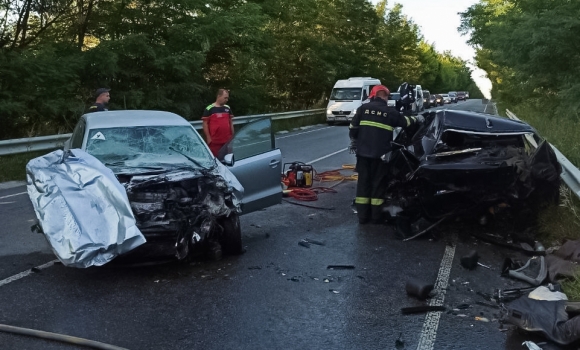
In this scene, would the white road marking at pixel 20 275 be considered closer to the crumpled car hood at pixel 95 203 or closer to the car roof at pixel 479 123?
the crumpled car hood at pixel 95 203

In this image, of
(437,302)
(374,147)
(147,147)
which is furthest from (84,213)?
(374,147)

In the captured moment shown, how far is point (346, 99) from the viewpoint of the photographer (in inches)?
1271

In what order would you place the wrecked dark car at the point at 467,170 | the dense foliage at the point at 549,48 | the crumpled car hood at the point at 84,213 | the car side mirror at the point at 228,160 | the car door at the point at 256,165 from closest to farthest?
the crumpled car hood at the point at 84,213 → the car side mirror at the point at 228,160 → the wrecked dark car at the point at 467,170 → the car door at the point at 256,165 → the dense foliage at the point at 549,48

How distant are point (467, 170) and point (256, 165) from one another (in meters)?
2.43

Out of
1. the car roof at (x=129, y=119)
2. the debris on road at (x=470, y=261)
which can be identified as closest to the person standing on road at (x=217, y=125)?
the car roof at (x=129, y=119)

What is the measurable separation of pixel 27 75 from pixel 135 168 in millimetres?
11109

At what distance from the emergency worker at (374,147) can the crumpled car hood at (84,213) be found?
11.9 feet

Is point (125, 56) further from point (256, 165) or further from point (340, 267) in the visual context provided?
point (340, 267)

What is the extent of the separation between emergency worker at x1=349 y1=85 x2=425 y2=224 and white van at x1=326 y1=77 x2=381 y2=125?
877 inches

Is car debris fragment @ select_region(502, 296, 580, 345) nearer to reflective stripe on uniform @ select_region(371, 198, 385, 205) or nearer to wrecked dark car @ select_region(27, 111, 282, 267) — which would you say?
wrecked dark car @ select_region(27, 111, 282, 267)

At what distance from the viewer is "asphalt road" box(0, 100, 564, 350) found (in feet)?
14.9

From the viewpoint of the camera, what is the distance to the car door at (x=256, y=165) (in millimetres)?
7480

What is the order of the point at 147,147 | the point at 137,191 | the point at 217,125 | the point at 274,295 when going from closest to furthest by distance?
the point at 274,295 → the point at 137,191 → the point at 147,147 → the point at 217,125

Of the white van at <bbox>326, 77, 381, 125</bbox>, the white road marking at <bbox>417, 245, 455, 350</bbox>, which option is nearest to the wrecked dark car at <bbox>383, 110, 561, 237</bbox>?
the white road marking at <bbox>417, 245, 455, 350</bbox>
